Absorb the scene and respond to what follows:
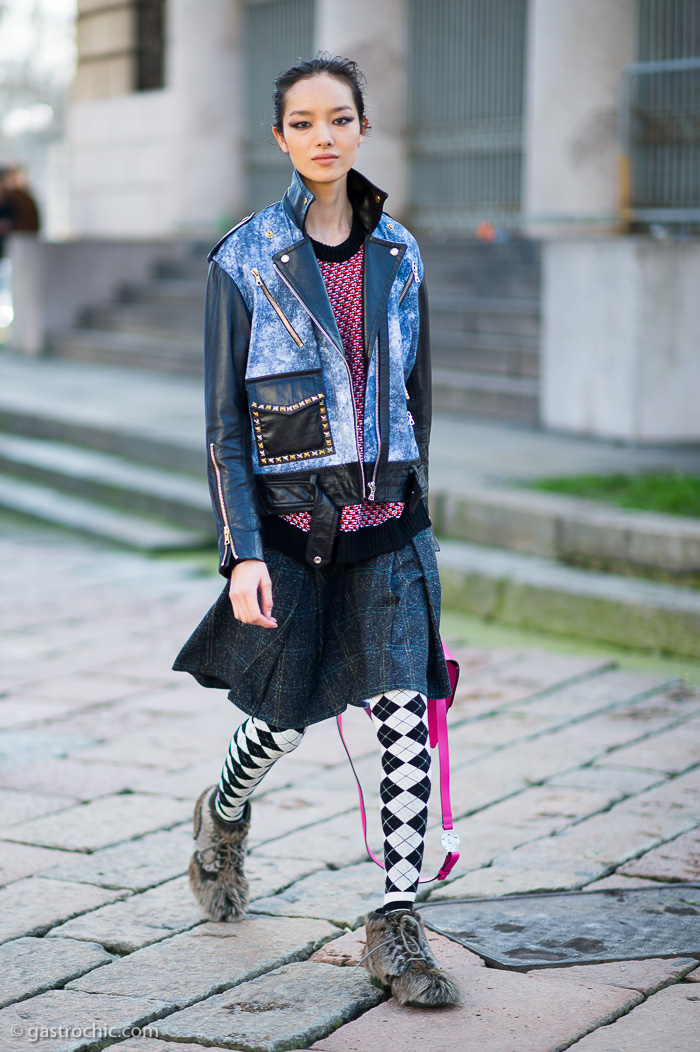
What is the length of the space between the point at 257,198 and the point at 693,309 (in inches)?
380

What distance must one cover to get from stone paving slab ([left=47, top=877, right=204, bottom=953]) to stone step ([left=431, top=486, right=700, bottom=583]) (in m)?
3.00

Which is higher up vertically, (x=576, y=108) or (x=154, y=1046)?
(x=576, y=108)

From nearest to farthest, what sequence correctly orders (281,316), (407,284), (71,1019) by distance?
(71,1019) < (281,316) < (407,284)

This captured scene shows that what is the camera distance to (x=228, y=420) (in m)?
2.87

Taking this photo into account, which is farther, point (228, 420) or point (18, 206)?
point (18, 206)

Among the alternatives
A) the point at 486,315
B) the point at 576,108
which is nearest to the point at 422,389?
the point at 486,315

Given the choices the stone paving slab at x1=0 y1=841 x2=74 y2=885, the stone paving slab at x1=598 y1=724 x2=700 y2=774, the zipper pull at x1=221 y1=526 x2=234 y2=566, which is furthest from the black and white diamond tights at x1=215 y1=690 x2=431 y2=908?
the stone paving slab at x1=598 y1=724 x2=700 y2=774

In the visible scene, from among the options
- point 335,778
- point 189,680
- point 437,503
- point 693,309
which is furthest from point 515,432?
point 335,778

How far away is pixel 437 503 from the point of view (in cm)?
691

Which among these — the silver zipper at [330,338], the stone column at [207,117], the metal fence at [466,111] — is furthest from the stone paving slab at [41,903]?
the stone column at [207,117]

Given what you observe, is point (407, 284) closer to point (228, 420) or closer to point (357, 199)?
point (357, 199)

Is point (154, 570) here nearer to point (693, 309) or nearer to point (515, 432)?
point (515, 432)

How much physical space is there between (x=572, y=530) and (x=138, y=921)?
135 inches

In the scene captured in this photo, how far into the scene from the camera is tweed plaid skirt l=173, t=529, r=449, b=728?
2.88 m
